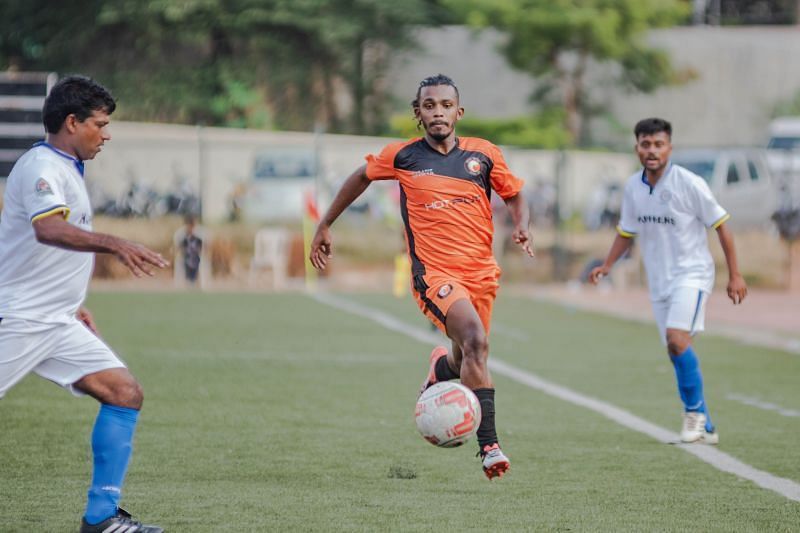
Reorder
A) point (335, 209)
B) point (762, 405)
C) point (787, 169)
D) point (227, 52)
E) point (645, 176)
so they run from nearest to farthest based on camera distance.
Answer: point (335, 209)
point (645, 176)
point (762, 405)
point (787, 169)
point (227, 52)

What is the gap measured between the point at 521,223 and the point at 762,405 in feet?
14.6

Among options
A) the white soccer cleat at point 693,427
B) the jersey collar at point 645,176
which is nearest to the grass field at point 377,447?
the white soccer cleat at point 693,427

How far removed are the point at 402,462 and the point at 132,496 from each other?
1.80 m

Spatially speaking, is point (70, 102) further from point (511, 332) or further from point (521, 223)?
point (511, 332)

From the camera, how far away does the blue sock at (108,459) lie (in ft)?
20.1

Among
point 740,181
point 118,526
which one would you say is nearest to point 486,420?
point 118,526

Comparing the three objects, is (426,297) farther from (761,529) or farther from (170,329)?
(170,329)

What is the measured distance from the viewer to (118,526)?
6.08 m

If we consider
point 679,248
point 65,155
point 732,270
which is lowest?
point 732,270

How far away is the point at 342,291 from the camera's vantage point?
27.4 m

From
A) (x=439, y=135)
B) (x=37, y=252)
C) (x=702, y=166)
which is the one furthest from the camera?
(x=702, y=166)

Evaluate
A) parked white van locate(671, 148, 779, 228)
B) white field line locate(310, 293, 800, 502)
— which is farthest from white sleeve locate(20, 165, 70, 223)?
parked white van locate(671, 148, 779, 228)

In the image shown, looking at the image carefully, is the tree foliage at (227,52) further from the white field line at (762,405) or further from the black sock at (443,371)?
the black sock at (443,371)

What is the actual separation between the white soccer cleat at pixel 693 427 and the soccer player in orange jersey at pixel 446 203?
204 centimetres
